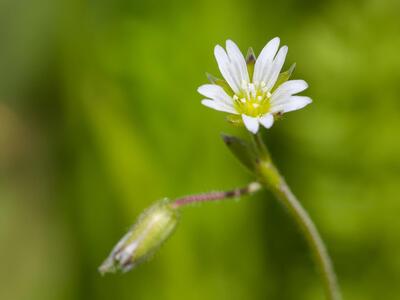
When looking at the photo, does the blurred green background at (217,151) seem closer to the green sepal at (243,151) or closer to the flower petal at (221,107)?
the green sepal at (243,151)

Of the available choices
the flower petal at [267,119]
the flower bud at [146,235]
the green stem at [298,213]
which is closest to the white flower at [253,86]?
the flower petal at [267,119]

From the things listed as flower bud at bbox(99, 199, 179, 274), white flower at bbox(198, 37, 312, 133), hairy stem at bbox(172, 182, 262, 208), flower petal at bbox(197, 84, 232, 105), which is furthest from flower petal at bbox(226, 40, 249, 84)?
flower bud at bbox(99, 199, 179, 274)

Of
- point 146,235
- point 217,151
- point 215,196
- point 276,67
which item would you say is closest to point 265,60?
point 276,67

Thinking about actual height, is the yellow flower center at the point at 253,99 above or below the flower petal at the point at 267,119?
→ above

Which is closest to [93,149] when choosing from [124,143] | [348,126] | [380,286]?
→ [124,143]

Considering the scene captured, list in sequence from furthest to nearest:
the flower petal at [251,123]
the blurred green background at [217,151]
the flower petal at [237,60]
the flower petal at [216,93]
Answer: the blurred green background at [217,151] < the flower petal at [237,60] < the flower petal at [216,93] < the flower petal at [251,123]

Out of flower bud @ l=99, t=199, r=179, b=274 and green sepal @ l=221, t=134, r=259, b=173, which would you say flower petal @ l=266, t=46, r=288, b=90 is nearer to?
green sepal @ l=221, t=134, r=259, b=173

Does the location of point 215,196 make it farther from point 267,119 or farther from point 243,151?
point 267,119
